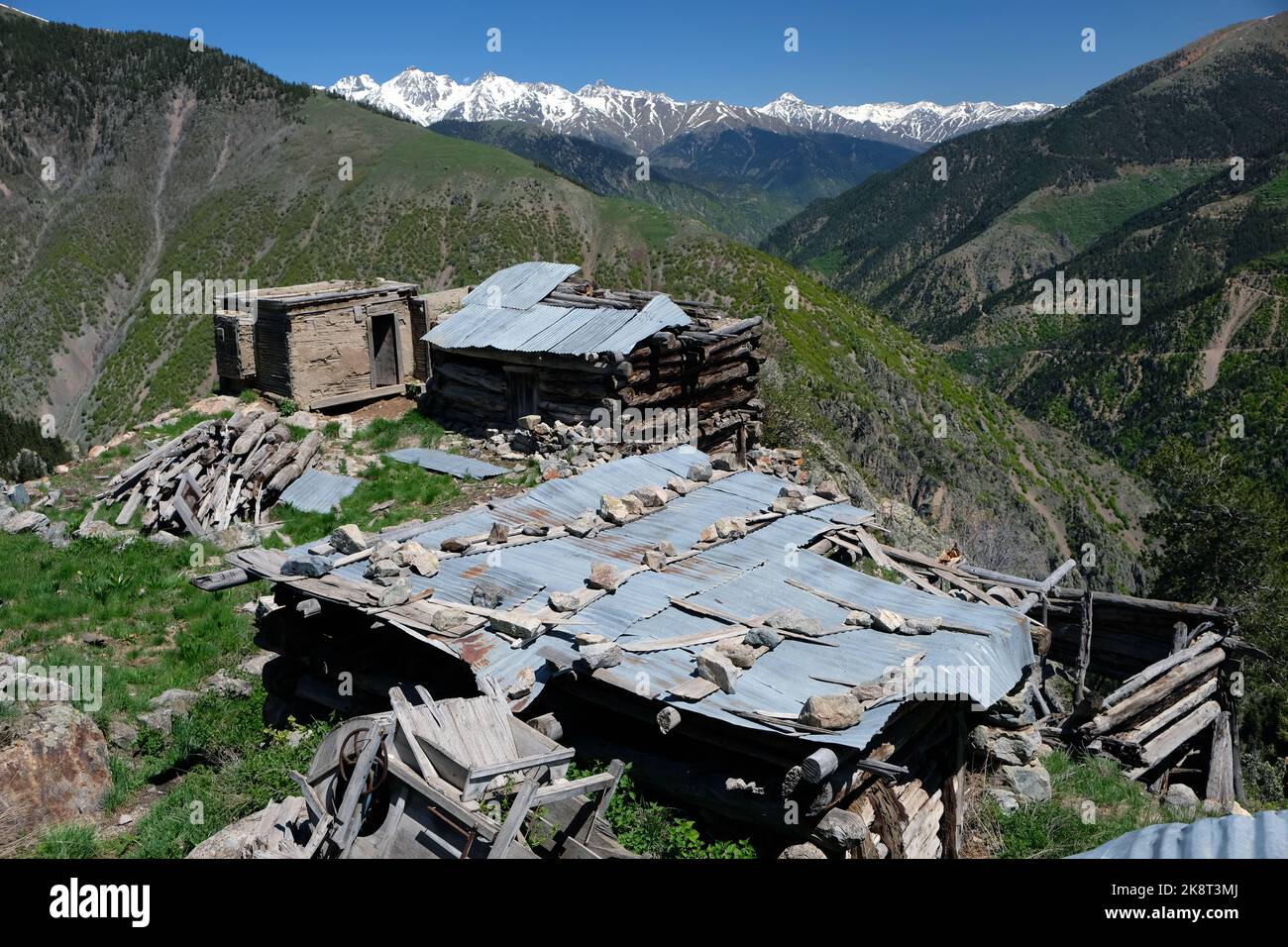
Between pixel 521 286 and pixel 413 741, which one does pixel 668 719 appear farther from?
pixel 521 286

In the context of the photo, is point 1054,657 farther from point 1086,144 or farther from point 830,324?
point 1086,144

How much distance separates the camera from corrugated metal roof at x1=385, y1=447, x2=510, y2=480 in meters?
18.5

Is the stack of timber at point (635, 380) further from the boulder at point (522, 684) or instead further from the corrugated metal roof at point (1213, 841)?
the corrugated metal roof at point (1213, 841)

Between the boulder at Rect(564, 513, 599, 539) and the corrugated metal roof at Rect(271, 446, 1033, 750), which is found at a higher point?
the boulder at Rect(564, 513, 599, 539)

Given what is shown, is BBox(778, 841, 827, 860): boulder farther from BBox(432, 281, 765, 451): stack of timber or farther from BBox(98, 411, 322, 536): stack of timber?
BBox(98, 411, 322, 536): stack of timber

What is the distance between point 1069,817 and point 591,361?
40.5 ft

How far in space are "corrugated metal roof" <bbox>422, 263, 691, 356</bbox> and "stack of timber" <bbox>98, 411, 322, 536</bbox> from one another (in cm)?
451

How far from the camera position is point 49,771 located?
361 inches

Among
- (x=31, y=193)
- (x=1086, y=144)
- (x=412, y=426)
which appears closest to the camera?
(x=412, y=426)

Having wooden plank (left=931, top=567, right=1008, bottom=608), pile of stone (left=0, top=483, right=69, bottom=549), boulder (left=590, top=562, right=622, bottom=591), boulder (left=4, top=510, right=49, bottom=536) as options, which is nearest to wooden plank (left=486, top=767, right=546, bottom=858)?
boulder (left=590, top=562, right=622, bottom=591)
